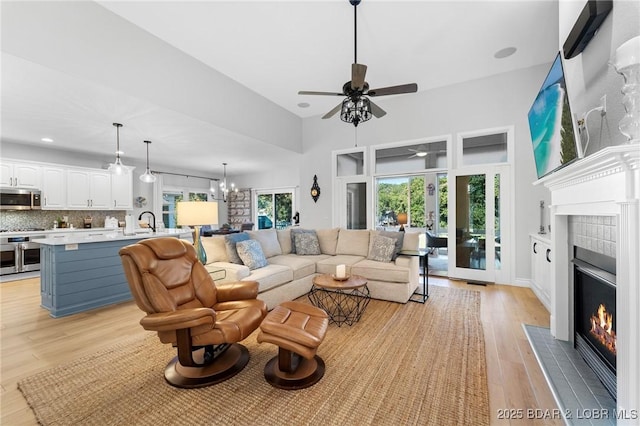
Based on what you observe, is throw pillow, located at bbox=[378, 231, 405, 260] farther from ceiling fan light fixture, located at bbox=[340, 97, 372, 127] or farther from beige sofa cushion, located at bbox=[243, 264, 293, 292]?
ceiling fan light fixture, located at bbox=[340, 97, 372, 127]

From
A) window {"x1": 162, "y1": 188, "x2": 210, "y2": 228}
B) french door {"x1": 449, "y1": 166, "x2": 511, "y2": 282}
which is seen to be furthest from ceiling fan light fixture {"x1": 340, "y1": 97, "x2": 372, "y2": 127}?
window {"x1": 162, "y1": 188, "x2": 210, "y2": 228}

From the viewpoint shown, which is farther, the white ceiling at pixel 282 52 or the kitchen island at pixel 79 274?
the kitchen island at pixel 79 274

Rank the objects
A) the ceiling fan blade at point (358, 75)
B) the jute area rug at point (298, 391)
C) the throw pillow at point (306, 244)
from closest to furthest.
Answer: the jute area rug at point (298, 391) → the ceiling fan blade at point (358, 75) → the throw pillow at point (306, 244)

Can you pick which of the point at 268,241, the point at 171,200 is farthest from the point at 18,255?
the point at 268,241

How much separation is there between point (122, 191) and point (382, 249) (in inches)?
262

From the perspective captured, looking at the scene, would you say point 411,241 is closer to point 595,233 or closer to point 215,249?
point 595,233

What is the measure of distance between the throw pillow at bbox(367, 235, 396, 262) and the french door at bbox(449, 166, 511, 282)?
165 cm

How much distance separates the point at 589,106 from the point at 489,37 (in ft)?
6.48

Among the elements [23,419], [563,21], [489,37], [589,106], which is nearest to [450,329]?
[589,106]

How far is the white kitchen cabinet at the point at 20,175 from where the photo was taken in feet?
16.9

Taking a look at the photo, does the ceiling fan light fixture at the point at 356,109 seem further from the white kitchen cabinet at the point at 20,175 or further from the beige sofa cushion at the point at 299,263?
the white kitchen cabinet at the point at 20,175

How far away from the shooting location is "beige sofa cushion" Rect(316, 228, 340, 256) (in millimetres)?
4824

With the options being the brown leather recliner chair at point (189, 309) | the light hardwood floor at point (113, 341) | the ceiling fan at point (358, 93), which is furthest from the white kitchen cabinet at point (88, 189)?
the ceiling fan at point (358, 93)

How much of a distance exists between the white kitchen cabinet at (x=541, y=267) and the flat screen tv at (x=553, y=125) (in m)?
1.05
